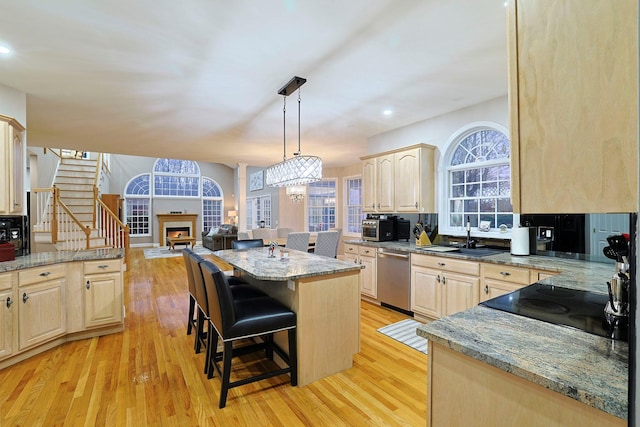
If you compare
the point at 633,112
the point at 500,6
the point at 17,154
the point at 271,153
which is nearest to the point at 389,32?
the point at 500,6

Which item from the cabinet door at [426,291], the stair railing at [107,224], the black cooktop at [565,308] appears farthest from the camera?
the stair railing at [107,224]

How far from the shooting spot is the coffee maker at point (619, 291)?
1135 mm

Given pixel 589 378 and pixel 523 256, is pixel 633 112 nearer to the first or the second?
pixel 589 378

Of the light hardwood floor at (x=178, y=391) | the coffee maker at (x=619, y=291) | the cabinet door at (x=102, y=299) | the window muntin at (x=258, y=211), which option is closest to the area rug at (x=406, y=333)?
the light hardwood floor at (x=178, y=391)

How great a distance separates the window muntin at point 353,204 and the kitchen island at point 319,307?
5501 millimetres

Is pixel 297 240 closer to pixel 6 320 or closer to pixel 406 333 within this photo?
pixel 406 333

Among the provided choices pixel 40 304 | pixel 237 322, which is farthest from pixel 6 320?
pixel 237 322

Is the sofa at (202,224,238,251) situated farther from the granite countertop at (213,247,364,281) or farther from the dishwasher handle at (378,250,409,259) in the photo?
the granite countertop at (213,247,364,281)

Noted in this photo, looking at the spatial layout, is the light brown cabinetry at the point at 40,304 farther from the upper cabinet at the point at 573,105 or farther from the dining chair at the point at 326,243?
the upper cabinet at the point at 573,105

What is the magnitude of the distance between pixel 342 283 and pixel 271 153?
4.50m

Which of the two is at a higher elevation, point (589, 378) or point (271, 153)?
point (271, 153)

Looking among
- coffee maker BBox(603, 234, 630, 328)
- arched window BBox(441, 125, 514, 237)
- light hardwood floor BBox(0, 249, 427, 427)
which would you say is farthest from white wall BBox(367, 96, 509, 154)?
light hardwood floor BBox(0, 249, 427, 427)

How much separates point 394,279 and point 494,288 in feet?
4.15

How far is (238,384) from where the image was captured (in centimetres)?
208
